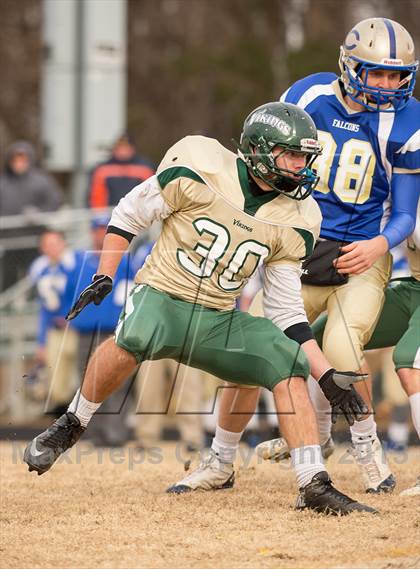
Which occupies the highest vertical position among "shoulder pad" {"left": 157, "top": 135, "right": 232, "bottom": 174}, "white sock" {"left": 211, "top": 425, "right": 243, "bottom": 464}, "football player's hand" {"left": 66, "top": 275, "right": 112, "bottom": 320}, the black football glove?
"shoulder pad" {"left": 157, "top": 135, "right": 232, "bottom": 174}

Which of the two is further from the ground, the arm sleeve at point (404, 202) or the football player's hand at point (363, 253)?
the arm sleeve at point (404, 202)

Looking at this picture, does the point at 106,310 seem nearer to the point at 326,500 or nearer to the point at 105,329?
the point at 105,329

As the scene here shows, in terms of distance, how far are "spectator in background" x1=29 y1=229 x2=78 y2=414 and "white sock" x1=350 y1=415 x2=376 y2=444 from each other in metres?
4.67

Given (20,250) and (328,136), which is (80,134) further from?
(328,136)

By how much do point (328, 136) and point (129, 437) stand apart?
5.60 meters

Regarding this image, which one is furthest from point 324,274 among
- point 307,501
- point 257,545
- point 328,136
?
point 257,545

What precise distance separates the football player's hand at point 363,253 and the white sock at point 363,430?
0.75 meters

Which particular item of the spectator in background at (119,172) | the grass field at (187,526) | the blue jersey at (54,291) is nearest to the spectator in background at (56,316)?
the blue jersey at (54,291)

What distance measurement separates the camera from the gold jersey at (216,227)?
564cm

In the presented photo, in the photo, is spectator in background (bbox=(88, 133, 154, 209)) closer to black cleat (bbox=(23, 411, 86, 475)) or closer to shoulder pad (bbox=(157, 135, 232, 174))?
shoulder pad (bbox=(157, 135, 232, 174))

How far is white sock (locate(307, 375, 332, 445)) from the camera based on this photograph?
6.54 meters

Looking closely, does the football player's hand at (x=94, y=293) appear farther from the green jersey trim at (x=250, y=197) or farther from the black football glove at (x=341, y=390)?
the black football glove at (x=341, y=390)

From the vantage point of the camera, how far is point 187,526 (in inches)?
214

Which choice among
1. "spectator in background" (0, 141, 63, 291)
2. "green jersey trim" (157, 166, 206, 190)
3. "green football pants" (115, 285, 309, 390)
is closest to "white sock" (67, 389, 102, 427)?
"green football pants" (115, 285, 309, 390)
